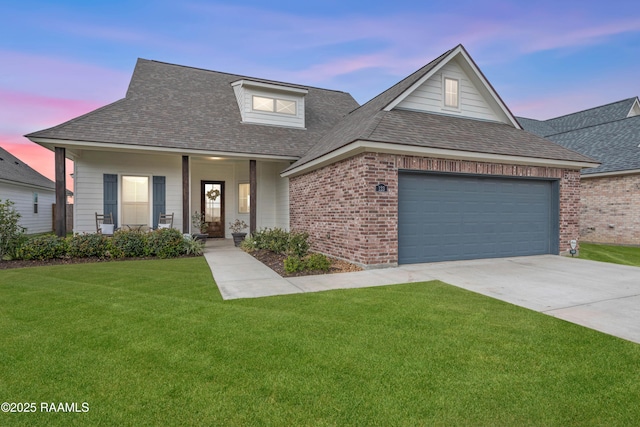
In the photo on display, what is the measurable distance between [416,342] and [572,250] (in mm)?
9336

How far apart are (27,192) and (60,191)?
14897mm

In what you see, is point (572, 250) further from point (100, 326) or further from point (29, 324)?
point (29, 324)

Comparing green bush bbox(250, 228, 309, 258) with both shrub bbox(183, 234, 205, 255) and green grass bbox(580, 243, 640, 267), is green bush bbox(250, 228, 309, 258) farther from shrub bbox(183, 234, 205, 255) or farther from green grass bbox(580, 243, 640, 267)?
green grass bbox(580, 243, 640, 267)

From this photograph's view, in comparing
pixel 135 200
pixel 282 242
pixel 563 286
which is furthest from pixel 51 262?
pixel 563 286

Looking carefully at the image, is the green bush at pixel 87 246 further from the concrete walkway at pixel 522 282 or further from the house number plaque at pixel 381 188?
the house number plaque at pixel 381 188

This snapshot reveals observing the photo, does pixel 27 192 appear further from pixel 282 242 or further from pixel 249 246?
pixel 282 242

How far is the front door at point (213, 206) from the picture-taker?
14.1m

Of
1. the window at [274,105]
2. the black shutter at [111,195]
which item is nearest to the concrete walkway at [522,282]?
the black shutter at [111,195]

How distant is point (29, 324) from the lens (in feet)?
13.2

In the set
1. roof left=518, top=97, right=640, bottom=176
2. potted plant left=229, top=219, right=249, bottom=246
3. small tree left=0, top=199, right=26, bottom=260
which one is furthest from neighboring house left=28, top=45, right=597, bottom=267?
roof left=518, top=97, right=640, bottom=176

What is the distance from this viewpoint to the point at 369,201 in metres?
7.62

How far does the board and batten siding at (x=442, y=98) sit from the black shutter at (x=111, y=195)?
34.3 ft

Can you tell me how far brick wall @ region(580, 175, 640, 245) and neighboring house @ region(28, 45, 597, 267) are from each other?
5608 millimetres

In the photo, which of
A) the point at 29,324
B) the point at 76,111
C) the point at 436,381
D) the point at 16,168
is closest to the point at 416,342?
the point at 436,381
